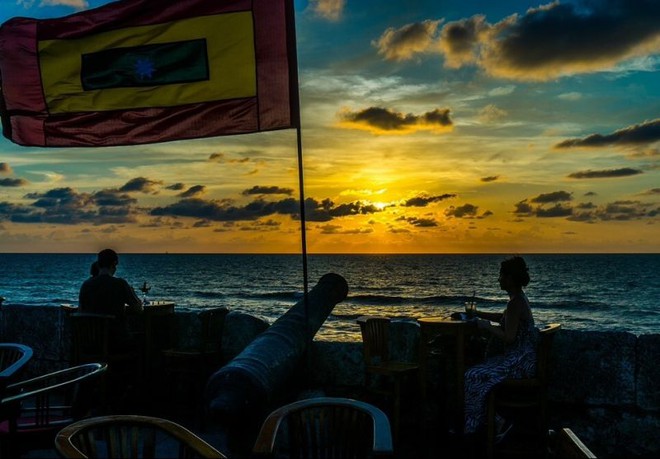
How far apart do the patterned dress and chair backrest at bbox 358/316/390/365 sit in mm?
1192

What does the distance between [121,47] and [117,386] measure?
3.83 m

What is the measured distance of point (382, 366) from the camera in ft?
21.7

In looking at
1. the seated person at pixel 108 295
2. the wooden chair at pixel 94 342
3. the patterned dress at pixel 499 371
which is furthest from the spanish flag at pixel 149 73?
the patterned dress at pixel 499 371

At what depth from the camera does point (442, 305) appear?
4381cm

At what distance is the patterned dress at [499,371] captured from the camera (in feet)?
18.7

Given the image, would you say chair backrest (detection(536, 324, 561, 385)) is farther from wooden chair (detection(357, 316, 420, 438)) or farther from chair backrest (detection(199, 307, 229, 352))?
chair backrest (detection(199, 307, 229, 352))

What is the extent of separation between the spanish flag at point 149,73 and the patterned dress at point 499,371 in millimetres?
2878

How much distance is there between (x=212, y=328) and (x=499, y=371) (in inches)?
138

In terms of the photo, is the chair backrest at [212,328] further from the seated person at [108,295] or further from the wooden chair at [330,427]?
the wooden chair at [330,427]

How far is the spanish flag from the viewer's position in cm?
646

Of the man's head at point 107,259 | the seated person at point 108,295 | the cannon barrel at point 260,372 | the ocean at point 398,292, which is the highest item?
the man's head at point 107,259

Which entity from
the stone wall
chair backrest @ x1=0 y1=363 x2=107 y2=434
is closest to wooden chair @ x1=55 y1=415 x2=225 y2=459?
chair backrest @ x1=0 y1=363 x2=107 y2=434

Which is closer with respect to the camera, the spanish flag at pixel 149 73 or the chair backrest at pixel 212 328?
the spanish flag at pixel 149 73

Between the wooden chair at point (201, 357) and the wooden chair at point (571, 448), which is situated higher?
the wooden chair at point (571, 448)
